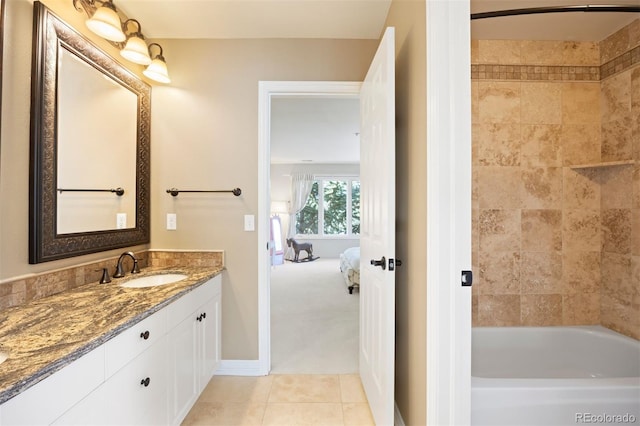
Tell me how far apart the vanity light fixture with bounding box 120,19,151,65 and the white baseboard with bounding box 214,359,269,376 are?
7.35 ft

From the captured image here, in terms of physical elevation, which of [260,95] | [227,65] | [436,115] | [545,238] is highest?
[227,65]

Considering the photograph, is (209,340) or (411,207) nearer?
(411,207)

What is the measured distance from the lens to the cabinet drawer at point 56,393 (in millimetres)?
687

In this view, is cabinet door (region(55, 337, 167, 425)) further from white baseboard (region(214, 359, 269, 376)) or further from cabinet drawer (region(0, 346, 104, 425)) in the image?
white baseboard (region(214, 359, 269, 376))

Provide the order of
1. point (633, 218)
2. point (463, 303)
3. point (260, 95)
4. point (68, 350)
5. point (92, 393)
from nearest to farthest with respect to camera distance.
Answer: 1. point (68, 350)
2. point (92, 393)
3. point (463, 303)
4. point (633, 218)
5. point (260, 95)

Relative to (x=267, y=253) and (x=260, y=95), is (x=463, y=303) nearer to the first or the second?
(x=267, y=253)

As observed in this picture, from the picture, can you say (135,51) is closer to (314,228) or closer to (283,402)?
(283,402)

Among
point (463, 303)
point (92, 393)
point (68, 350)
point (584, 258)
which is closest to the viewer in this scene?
point (68, 350)

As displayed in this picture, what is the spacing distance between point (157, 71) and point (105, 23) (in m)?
0.43

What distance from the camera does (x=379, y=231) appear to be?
5.11 feet

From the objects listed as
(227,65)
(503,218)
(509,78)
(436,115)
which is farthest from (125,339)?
(509,78)

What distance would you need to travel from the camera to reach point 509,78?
2.04 m

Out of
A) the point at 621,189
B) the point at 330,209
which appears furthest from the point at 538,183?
the point at 330,209

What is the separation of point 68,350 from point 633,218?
2.98 m
